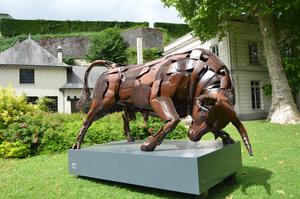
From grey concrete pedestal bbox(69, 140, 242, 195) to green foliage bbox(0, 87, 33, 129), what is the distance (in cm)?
646

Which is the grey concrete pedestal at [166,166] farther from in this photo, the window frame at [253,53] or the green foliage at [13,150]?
the window frame at [253,53]

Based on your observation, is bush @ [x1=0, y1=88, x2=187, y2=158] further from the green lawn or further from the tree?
the tree

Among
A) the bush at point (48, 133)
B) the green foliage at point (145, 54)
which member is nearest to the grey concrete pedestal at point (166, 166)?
the bush at point (48, 133)

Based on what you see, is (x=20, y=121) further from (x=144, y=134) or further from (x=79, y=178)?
(x=79, y=178)

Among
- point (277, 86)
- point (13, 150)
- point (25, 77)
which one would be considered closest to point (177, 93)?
point (13, 150)

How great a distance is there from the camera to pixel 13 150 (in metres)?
10.4

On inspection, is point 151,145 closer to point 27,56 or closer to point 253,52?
point 253,52

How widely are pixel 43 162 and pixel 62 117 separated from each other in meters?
3.59

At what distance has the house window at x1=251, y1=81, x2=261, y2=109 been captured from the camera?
2603 cm

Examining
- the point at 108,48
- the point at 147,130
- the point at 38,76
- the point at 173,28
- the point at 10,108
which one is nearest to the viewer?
the point at 147,130

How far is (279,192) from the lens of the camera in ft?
17.7

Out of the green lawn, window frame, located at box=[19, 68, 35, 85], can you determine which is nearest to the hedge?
window frame, located at box=[19, 68, 35, 85]

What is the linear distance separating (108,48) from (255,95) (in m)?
22.2

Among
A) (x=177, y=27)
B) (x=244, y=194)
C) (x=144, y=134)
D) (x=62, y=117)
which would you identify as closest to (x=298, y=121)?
(x=144, y=134)
